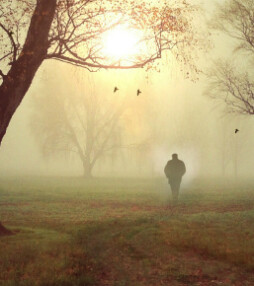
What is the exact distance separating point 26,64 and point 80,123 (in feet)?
129

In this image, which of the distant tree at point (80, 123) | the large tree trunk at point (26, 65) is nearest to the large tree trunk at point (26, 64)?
the large tree trunk at point (26, 65)

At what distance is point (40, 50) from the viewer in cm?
1130

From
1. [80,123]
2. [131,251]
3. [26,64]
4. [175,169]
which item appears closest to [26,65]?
[26,64]

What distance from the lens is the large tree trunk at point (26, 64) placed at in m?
10.9

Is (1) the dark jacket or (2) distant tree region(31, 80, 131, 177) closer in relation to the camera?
(1) the dark jacket

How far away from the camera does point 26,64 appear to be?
36.4ft

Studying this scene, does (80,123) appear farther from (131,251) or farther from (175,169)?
(131,251)

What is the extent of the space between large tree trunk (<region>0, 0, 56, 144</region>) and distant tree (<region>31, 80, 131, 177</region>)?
33679 mm

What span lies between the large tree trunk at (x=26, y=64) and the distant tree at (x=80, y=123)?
33.7 m

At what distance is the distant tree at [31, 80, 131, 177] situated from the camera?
45969mm

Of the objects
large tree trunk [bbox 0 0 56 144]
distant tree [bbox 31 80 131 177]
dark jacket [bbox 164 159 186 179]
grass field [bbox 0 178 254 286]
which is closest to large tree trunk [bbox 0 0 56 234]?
large tree trunk [bbox 0 0 56 144]

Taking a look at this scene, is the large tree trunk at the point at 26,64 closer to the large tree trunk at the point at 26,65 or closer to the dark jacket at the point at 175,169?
the large tree trunk at the point at 26,65

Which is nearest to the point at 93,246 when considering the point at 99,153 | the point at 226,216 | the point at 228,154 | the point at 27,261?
the point at 27,261

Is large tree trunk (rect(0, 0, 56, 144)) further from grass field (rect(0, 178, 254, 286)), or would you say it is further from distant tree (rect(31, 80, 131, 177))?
distant tree (rect(31, 80, 131, 177))
